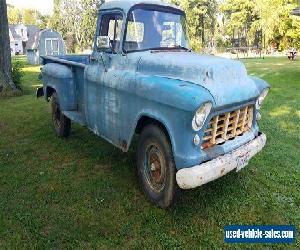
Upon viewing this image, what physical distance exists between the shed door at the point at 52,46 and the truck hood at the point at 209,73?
27033mm

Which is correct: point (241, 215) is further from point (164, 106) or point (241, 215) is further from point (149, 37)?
point (149, 37)

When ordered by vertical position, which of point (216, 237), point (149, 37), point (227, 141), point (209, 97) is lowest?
point (216, 237)

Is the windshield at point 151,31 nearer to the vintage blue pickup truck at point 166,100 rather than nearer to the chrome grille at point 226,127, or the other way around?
the vintage blue pickup truck at point 166,100

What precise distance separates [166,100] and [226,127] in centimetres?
90

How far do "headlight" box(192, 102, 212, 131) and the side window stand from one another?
2.02 metres

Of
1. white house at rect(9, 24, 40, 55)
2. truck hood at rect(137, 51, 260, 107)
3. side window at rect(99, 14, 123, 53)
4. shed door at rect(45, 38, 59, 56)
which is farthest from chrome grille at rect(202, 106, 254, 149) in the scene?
white house at rect(9, 24, 40, 55)

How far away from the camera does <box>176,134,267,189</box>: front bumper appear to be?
380 centimetres

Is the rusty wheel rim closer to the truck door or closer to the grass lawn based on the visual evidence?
the grass lawn

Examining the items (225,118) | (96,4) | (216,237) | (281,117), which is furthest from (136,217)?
(96,4)

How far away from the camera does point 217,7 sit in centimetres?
6031

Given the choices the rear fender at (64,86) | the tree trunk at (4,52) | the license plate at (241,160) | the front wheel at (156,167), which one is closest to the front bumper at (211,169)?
the license plate at (241,160)

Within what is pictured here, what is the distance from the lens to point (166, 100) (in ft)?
13.0

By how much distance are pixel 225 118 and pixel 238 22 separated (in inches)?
2317

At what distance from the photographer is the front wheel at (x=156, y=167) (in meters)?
4.20
